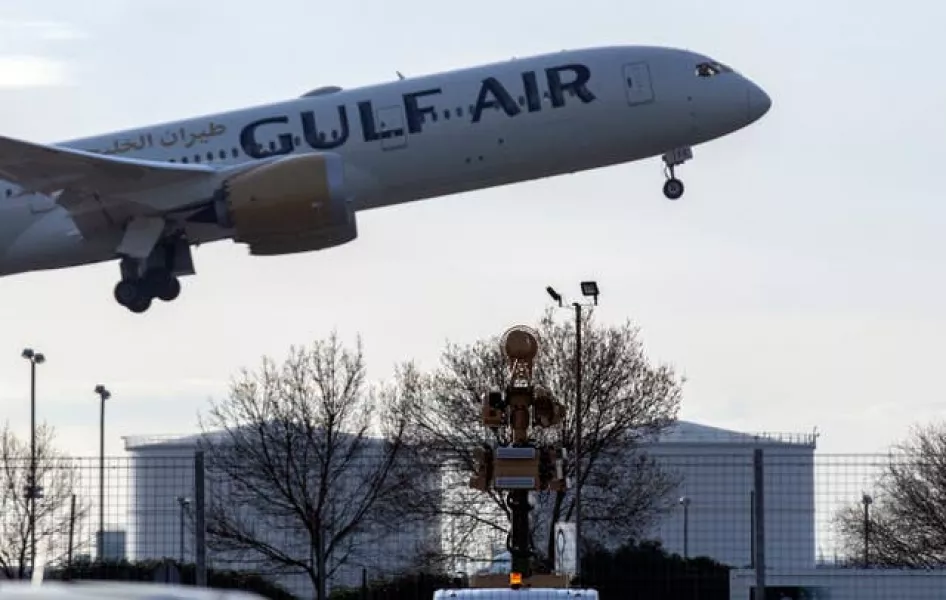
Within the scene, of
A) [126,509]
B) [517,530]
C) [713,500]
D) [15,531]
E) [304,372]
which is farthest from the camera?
[304,372]

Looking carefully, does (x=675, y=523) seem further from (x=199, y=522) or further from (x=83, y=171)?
(x=199, y=522)

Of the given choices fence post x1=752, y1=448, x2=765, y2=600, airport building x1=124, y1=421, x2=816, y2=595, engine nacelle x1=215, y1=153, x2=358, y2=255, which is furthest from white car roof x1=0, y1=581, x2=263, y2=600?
engine nacelle x1=215, y1=153, x2=358, y2=255

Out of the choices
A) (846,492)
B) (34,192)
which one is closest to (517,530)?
(846,492)

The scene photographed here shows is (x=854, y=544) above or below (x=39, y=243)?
below

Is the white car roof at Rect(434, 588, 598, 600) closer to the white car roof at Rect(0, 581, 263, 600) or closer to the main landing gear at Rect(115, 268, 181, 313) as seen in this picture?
the white car roof at Rect(0, 581, 263, 600)

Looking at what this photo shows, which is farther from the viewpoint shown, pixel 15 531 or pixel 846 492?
pixel 15 531

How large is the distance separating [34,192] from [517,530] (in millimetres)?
26039

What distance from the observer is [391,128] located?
48.0m

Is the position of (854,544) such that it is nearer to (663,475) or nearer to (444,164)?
(663,475)

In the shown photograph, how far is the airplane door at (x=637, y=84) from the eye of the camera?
159 feet

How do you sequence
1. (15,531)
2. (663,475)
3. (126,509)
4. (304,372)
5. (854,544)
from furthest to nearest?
(854,544), (304,372), (663,475), (15,531), (126,509)

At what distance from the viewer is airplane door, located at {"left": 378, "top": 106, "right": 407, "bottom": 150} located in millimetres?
47812

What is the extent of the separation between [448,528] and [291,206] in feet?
32.4

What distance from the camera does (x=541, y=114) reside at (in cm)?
4784
